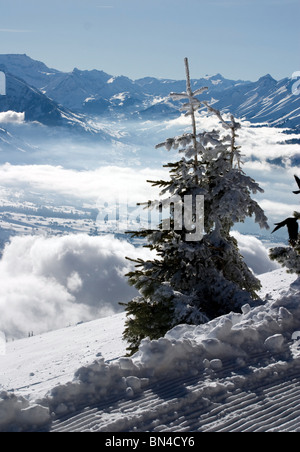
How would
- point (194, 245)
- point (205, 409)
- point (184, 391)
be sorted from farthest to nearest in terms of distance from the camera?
point (194, 245), point (184, 391), point (205, 409)

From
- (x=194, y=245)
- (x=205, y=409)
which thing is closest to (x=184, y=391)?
(x=205, y=409)

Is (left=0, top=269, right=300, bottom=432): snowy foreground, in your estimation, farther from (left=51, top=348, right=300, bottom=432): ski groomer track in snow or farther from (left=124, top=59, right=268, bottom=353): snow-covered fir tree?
A: (left=124, top=59, right=268, bottom=353): snow-covered fir tree

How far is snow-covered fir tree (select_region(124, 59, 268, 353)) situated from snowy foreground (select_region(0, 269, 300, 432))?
184 inches

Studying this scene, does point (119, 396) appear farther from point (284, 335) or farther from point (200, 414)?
point (284, 335)

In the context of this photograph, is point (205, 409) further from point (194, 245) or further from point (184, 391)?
point (194, 245)

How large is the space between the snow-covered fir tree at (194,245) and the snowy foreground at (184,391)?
4664 mm

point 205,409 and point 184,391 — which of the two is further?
point 184,391

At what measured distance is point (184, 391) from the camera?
658 centimetres

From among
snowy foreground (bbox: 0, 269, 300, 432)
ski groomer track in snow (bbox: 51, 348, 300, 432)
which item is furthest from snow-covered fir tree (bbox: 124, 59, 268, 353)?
ski groomer track in snow (bbox: 51, 348, 300, 432)

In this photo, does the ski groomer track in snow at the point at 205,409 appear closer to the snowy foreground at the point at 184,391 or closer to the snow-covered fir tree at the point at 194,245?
the snowy foreground at the point at 184,391

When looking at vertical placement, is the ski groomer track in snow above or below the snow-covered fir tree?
below

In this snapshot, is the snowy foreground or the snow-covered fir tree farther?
the snow-covered fir tree

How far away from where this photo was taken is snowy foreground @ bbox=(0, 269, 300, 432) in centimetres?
584

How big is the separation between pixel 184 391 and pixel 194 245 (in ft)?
23.4
